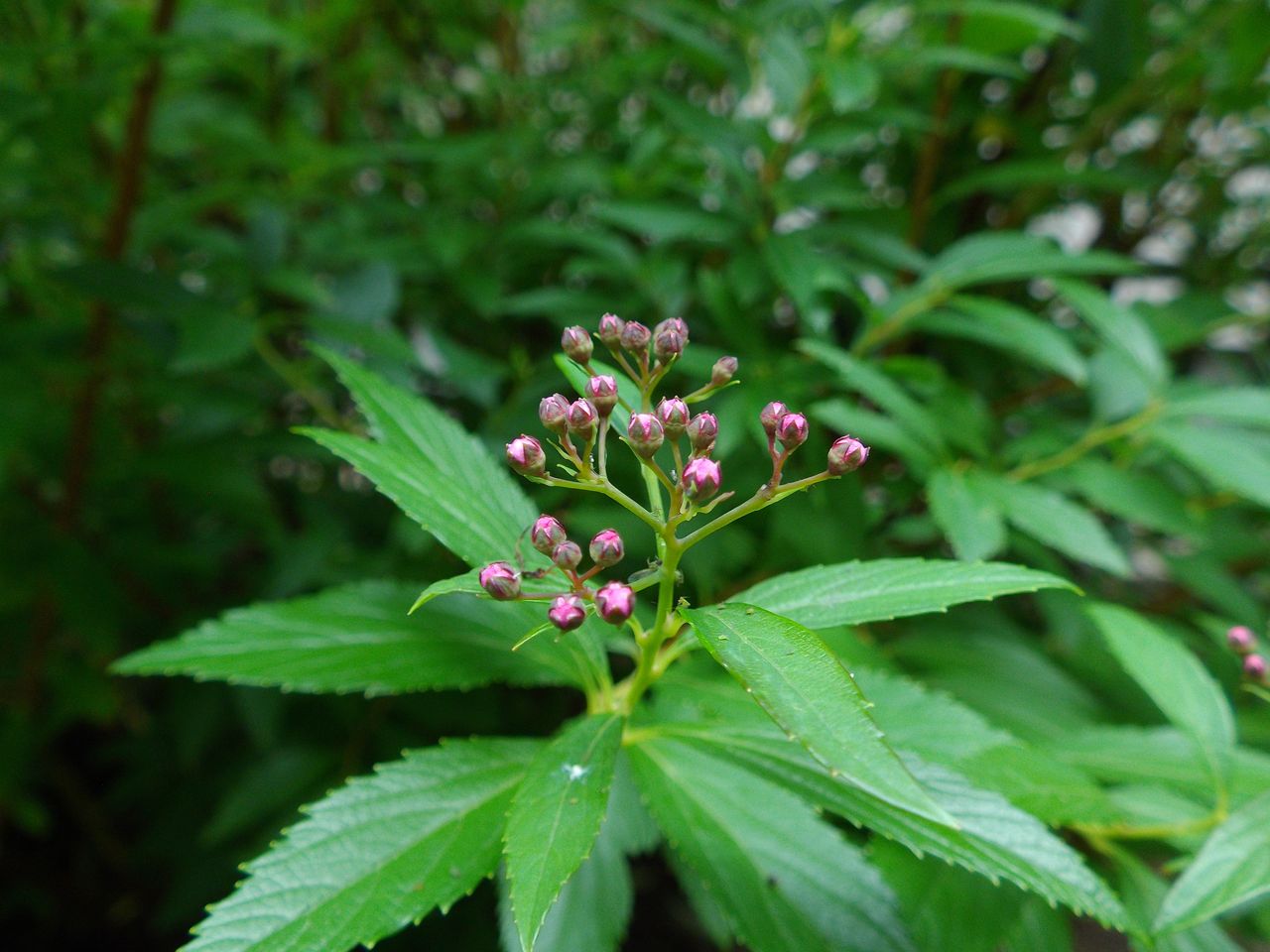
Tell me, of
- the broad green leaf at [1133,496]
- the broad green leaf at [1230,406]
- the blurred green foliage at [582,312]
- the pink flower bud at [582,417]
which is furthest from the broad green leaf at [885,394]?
the pink flower bud at [582,417]

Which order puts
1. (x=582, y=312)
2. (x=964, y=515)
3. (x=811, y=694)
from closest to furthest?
(x=811, y=694) < (x=964, y=515) < (x=582, y=312)

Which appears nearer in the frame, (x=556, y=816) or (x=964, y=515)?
(x=556, y=816)

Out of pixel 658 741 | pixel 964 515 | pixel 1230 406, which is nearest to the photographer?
pixel 658 741

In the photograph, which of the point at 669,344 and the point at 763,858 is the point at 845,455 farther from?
the point at 763,858

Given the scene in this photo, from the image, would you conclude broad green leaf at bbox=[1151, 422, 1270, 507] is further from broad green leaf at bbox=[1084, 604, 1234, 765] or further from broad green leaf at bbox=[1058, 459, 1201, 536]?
broad green leaf at bbox=[1084, 604, 1234, 765]

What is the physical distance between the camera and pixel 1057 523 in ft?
2.76

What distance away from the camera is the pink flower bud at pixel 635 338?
0.56 meters

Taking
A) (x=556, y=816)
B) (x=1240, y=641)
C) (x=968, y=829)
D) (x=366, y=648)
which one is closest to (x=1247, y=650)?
(x=1240, y=641)

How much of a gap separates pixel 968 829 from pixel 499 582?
1.05ft

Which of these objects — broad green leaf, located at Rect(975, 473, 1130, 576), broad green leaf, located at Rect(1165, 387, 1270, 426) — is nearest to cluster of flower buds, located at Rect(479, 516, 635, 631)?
broad green leaf, located at Rect(975, 473, 1130, 576)

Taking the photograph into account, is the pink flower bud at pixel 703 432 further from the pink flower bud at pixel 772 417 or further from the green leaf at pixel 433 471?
the green leaf at pixel 433 471

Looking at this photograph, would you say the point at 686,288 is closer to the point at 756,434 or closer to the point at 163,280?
the point at 756,434

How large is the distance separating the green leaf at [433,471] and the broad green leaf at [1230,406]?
73 cm

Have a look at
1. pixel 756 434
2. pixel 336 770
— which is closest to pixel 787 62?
pixel 756 434
